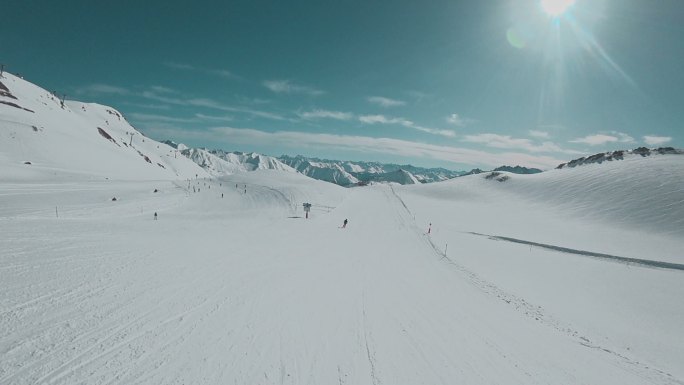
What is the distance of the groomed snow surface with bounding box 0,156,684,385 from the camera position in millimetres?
7449

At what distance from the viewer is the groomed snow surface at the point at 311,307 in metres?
7.45

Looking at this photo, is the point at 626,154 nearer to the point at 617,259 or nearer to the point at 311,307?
the point at 617,259

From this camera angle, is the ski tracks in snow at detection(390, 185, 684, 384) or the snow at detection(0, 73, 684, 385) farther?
the ski tracks in snow at detection(390, 185, 684, 384)

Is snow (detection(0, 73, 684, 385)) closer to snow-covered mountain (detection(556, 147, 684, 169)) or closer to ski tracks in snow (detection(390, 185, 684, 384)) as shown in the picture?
ski tracks in snow (detection(390, 185, 684, 384))

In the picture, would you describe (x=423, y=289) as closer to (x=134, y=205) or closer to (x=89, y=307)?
(x=89, y=307)

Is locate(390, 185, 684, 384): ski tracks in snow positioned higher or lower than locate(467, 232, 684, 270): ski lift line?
lower

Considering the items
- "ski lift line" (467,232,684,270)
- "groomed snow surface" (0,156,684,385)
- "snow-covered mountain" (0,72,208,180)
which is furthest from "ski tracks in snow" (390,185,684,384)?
"snow-covered mountain" (0,72,208,180)

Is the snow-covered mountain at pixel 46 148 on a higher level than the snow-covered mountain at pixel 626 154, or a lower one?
lower

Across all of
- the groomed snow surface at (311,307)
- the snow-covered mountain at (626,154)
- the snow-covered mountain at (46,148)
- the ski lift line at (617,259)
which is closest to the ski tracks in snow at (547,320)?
the groomed snow surface at (311,307)

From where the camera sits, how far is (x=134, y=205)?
3306 centimetres

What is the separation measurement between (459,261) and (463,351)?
13337 millimetres

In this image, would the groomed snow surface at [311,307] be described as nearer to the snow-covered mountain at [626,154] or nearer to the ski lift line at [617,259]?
the ski lift line at [617,259]

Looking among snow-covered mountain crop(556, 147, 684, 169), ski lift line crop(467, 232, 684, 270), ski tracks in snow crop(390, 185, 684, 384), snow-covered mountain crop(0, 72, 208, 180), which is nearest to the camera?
ski tracks in snow crop(390, 185, 684, 384)

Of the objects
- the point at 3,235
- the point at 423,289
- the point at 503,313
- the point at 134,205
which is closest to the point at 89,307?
the point at 3,235
